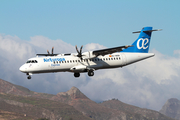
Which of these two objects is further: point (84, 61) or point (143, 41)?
point (143, 41)

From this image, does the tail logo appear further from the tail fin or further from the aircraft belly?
the aircraft belly

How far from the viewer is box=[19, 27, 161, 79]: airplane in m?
50.5

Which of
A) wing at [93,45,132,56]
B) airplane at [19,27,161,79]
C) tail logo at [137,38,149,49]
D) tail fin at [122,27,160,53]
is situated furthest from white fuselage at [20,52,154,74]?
tail logo at [137,38,149,49]

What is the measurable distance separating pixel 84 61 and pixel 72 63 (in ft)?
7.58

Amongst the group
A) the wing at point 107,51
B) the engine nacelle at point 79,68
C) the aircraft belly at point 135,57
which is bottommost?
the engine nacelle at point 79,68

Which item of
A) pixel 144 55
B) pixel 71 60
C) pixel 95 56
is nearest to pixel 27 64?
pixel 71 60

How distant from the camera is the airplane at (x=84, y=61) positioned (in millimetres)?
50531

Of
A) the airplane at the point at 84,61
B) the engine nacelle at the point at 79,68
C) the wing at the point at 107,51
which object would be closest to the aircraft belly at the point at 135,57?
the airplane at the point at 84,61

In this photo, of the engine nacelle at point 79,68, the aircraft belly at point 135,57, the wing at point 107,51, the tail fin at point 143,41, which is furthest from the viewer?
the tail fin at point 143,41

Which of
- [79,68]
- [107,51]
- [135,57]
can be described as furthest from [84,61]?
[135,57]

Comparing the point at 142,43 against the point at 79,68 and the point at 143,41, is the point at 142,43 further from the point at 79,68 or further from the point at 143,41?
the point at 79,68

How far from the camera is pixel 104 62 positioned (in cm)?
5431

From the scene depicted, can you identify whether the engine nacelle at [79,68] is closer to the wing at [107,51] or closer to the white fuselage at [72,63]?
the white fuselage at [72,63]

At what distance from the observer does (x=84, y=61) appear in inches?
2083
